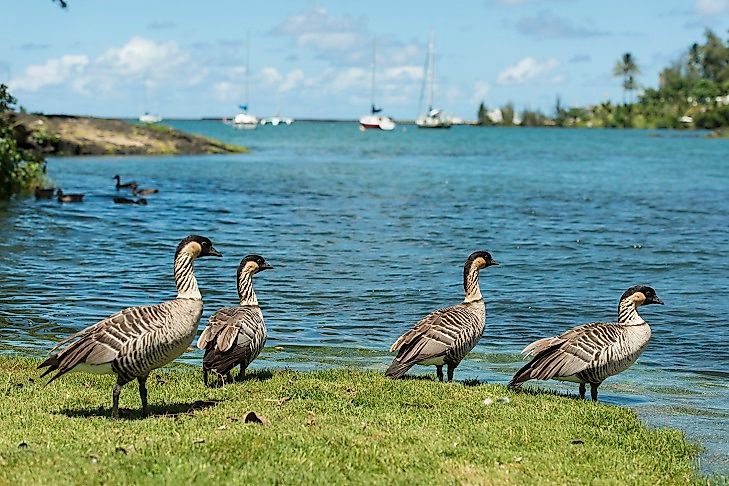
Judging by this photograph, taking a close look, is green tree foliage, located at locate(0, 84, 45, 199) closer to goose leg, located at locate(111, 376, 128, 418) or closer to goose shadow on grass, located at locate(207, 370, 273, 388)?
goose shadow on grass, located at locate(207, 370, 273, 388)

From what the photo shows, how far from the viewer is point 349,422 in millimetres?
10148

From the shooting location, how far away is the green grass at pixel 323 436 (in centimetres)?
825

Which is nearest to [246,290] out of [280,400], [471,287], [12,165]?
[280,400]

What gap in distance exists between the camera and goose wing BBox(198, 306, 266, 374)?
12.0 metres

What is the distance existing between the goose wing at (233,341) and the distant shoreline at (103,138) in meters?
48.7


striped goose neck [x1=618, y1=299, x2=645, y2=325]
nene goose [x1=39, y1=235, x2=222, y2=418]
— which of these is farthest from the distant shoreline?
nene goose [x1=39, y1=235, x2=222, y2=418]

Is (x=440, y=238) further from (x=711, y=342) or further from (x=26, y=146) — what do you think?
(x=26, y=146)

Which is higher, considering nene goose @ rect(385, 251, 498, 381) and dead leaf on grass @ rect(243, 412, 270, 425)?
nene goose @ rect(385, 251, 498, 381)

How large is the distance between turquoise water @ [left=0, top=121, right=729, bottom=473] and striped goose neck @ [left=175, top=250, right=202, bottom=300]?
4131 millimetres

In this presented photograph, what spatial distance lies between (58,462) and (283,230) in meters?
26.9

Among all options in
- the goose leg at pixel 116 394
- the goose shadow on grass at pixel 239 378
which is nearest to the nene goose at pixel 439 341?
the goose shadow on grass at pixel 239 378

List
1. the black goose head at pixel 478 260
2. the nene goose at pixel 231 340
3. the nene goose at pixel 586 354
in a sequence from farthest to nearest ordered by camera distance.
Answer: the black goose head at pixel 478 260 → the nene goose at pixel 586 354 → the nene goose at pixel 231 340

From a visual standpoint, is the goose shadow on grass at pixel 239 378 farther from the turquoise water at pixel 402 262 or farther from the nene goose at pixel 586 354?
the nene goose at pixel 586 354

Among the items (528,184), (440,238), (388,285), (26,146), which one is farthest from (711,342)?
(26,146)
